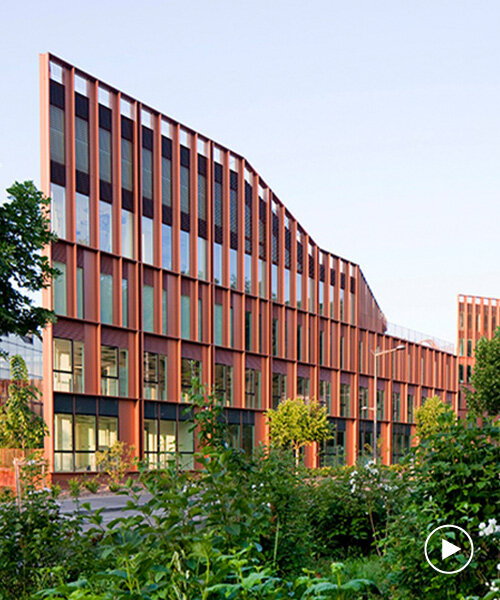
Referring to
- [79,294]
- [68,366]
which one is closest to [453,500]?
[68,366]

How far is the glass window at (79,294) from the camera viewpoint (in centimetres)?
3550

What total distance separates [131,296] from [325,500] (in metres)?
27.6

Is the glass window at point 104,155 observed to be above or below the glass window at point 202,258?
above

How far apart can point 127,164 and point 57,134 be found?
4735 mm

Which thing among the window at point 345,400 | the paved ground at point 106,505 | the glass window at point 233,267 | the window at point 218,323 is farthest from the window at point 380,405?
the paved ground at point 106,505

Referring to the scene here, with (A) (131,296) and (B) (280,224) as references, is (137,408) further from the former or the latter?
(B) (280,224)

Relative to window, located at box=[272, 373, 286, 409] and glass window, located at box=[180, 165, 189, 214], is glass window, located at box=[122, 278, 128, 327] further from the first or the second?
window, located at box=[272, 373, 286, 409]

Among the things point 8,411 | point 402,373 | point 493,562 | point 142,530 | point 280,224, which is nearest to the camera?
point 142,530

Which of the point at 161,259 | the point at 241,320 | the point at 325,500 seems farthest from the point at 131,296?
the point at 325,500

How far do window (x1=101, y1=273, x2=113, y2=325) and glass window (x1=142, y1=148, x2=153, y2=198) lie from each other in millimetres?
5457

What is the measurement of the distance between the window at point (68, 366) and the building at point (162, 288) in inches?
2.7

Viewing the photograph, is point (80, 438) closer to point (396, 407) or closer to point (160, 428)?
point (160, 428)

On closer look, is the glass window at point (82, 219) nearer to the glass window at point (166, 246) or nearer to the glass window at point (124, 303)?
the glass window at point (124, 303)

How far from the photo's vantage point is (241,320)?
4609cm
